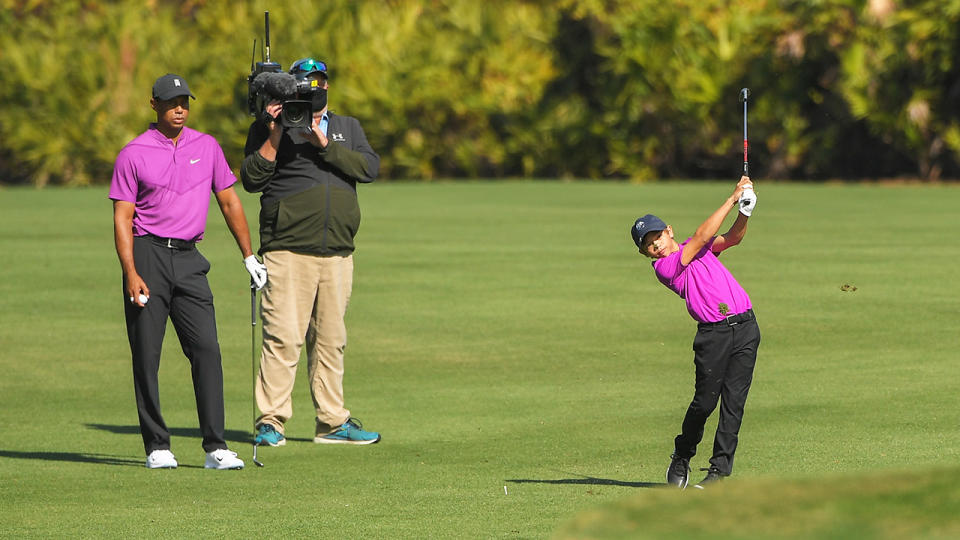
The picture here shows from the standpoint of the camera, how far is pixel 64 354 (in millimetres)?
13062

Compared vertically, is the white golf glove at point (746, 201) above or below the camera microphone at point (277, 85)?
below

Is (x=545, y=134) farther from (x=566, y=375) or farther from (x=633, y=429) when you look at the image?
(x=633, y=429)

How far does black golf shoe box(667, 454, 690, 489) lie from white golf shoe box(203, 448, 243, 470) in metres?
2.32

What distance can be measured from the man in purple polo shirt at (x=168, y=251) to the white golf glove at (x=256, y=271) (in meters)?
0.30

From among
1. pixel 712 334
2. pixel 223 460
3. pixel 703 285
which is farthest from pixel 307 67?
pixel 712 334

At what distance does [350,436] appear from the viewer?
31.3ft

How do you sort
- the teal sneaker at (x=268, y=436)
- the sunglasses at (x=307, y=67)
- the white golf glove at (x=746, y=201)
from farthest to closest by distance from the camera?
the teal sneaker at (x=268, y=436) → the sunglasses at (x=307, y=67) → the white golf glove at (x=746, y=201)

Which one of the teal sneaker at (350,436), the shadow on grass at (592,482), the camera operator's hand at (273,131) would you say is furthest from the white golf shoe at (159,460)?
Result: the shadow on grass at (592,482)

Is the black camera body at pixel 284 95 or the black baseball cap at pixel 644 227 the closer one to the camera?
the black baseball cap at pixel 644 227

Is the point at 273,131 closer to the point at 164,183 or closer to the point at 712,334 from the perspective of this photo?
the point at 164,183

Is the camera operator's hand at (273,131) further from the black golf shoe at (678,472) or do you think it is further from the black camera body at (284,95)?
the black golf shoe at (678,472)

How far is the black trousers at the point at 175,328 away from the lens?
863cm

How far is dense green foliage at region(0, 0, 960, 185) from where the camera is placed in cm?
3103

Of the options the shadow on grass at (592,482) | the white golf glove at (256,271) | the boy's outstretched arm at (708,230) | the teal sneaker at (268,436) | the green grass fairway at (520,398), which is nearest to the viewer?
the green grass fairway at (520,398)
